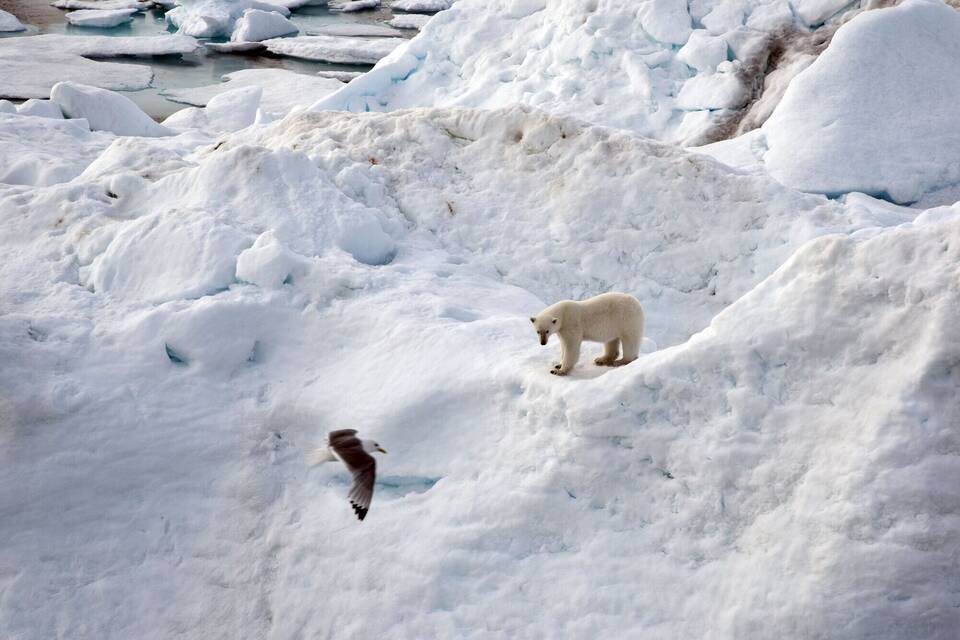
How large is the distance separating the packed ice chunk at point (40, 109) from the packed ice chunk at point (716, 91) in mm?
6297

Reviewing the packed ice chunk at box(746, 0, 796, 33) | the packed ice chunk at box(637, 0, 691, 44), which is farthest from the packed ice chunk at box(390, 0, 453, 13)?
the packed ice chunk at box(746, 0, 796, 33)

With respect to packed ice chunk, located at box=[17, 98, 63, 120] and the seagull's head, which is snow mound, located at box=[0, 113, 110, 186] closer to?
packed ice chunk, located at box=[17, 98, 63, 120]

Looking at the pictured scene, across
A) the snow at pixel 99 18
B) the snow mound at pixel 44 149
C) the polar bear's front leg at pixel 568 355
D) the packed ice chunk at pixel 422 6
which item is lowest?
the snow at pixel 99 18

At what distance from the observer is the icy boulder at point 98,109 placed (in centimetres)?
1049

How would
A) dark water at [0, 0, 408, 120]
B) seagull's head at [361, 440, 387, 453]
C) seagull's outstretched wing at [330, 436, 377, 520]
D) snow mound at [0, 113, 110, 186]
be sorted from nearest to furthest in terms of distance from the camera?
seagull's outstretched wing at [330, 436, 377, 520] < seagull's head at [361, 440, 387, 453] < snow mound at [0, 113, 110, 186] < dark water at [0, 0, 408, 120]

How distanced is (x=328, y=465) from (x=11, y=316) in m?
1.74

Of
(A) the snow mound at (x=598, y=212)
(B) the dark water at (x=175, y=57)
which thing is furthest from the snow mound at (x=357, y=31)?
(A) the snow mound at (x=598, y=212)

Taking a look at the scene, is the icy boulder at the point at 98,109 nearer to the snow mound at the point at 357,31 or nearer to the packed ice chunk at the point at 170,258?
the packed ice chunk at the point at 170,258

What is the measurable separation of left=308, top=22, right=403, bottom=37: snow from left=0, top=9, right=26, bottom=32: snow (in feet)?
19.4

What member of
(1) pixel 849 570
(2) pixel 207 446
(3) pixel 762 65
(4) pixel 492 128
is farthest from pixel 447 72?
(1) pixel 849 570

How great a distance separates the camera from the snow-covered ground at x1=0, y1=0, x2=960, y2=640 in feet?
9.90

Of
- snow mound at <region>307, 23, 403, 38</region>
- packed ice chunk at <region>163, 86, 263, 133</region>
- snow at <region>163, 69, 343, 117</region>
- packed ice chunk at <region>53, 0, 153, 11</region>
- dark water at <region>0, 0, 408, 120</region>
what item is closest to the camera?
packed ice chunk at <region>163, 86, 263, 133</region>

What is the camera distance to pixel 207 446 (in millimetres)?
4051

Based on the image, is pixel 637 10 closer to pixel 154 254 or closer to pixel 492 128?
pixel 492 128
